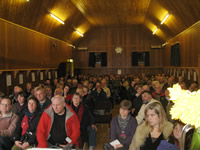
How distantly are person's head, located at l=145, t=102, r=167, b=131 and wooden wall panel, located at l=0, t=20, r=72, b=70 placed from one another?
699 cm

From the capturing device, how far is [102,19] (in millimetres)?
17594

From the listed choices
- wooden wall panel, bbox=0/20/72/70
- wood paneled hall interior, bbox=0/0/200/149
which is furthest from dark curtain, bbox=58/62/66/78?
wooden wall panel, bbox=0/20/72/70

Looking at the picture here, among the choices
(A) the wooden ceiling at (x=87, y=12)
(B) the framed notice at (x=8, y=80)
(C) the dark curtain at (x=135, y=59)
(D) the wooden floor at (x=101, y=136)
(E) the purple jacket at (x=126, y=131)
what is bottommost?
(D) the wooden floor at (x=101, y=136)

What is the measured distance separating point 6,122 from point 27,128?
1.54ft

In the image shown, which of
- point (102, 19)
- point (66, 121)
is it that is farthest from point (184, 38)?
point (66, 121)

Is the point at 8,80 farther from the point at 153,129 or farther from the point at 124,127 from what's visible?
the point at 153,129

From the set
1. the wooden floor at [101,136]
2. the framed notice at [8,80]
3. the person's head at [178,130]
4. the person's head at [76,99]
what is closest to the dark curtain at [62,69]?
the framed notice at [8,80]

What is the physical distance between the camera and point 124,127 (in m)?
4.43

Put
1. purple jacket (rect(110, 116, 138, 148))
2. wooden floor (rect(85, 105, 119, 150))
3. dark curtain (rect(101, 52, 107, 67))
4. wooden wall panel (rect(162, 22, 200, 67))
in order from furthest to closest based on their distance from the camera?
dark curtain (rect(101, 52, 107, 67))
wooden wall panel (rect(162, 22, 200, 67))
wooden floor (rect(85, 105, 119, 150))
purple jacket (rect(110, 116, 138, 148))

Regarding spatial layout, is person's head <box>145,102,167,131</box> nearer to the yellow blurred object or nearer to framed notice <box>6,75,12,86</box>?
the yellow blurred object

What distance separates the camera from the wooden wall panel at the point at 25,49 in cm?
916

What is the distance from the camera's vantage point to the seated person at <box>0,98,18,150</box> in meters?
4.45

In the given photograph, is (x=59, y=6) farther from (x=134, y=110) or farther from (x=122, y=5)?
(x=134, y=110)

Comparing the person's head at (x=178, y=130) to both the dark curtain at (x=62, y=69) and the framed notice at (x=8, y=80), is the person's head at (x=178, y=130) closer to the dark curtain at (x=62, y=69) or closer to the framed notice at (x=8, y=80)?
the framed notice at (x=8, y=80)
